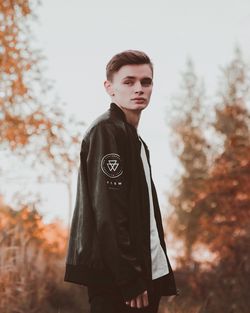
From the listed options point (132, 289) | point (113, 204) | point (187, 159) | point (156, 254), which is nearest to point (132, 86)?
point (113, 204)

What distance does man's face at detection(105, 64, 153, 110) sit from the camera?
7.64 ft

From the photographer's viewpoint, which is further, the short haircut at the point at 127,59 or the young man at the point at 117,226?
the short haircut at the point at 127,59

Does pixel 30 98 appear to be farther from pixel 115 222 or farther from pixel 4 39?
pixel 115 222

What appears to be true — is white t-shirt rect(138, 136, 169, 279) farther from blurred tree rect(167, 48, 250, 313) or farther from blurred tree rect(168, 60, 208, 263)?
blurred tree rect(168, 60, 208, 263)

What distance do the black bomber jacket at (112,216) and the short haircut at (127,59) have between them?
0.22 metres

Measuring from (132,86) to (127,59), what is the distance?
0.37 feet

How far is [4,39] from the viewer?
6.03m

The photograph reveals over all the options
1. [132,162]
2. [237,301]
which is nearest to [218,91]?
[237,301]

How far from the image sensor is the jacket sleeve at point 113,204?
6.62 feet

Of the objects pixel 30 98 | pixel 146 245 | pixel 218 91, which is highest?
pixel 218 91

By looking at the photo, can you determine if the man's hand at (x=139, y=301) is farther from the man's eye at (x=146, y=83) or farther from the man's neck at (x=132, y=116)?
the man's eye at (x=146, y=83)

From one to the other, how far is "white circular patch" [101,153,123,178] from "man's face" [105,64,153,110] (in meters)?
0.30

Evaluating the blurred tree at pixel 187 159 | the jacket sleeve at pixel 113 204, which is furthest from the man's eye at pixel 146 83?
the blurred tree at pixel 187 159

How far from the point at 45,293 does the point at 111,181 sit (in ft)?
14.1
